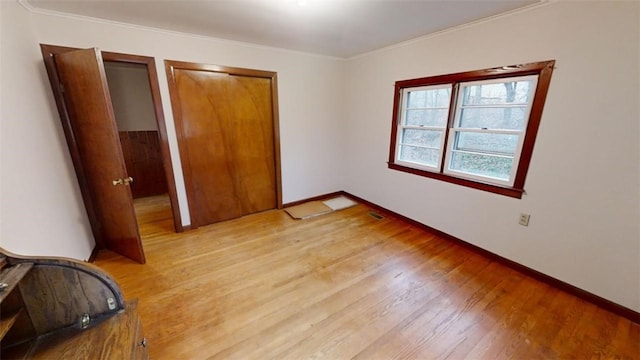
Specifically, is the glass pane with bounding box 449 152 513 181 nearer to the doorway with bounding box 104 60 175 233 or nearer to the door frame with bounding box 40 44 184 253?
the door frame with bounding box 40 44 184 253

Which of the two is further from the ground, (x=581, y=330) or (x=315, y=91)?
(x=315, y=91)

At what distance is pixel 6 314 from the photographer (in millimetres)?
812

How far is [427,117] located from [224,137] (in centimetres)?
255

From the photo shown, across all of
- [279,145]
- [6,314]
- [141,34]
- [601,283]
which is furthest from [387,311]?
[141,34]

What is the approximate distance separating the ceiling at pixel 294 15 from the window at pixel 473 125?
0.55 m

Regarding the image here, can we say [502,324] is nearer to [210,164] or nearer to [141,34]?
[210,164]

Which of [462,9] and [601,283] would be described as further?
[462,9]

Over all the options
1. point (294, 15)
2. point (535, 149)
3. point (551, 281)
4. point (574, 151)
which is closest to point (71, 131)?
point (294, 15)

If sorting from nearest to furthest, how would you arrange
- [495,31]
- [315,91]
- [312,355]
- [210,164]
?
[312,355] < [495,31] < [210,164] < [315,91]

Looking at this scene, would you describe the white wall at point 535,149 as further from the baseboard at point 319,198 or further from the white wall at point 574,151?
the baseboard at point 319,198

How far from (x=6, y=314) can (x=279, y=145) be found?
2.87 meters

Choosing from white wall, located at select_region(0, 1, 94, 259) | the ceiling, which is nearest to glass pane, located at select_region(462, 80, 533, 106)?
the ceiling

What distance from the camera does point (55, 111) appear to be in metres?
2.09

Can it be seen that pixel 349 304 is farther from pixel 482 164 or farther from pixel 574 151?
pixel 574 151
